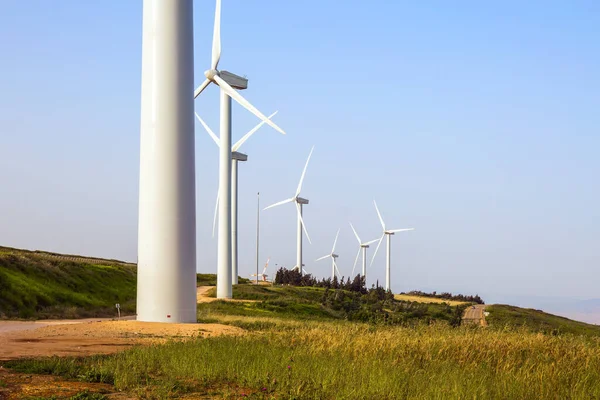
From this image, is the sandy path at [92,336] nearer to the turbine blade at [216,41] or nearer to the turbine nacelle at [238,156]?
the turbine blade at [216,41]

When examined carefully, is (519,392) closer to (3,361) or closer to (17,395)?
(17,395)

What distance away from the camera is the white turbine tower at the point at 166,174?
33.2 m

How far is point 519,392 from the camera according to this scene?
1505 cm

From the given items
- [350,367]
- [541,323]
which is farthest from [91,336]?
[541,323]

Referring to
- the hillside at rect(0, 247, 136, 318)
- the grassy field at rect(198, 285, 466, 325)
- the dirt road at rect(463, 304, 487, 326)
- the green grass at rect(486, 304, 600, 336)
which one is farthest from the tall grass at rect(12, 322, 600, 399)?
the hillside at rect(0, 247, 136, 318)

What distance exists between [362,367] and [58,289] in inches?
1807

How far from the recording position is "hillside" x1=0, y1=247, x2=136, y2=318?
49.5 meters

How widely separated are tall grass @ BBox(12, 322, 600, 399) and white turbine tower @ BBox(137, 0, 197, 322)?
9.81 metres

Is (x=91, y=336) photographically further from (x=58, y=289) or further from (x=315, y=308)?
(x=315, y=308)

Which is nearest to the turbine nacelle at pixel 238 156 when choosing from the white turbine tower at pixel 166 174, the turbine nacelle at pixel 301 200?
the turbine nacelle at pixel 301 200

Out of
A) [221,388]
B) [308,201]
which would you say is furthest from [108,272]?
[221,388]

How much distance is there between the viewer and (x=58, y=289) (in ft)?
189

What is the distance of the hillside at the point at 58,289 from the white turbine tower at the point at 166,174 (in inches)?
651

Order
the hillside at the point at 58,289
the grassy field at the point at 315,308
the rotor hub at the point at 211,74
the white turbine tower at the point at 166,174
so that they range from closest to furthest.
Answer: the white turbine tower at the point at 166,174, the hillside at the point at 58,289, the grassy field at the point at 315,308, the rotor hub at the point at 211,74
